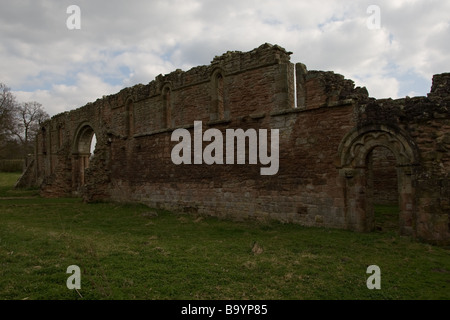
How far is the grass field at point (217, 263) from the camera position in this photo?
466cm

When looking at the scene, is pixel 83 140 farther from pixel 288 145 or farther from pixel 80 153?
pixel 288 145

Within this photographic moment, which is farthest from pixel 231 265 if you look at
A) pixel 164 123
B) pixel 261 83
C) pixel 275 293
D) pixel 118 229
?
pixel 164 123

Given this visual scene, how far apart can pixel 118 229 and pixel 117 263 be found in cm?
405

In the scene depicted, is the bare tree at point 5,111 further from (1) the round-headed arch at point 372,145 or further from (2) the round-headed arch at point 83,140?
(1) the round-headed arch at point 372,145

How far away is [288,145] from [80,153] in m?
18.6

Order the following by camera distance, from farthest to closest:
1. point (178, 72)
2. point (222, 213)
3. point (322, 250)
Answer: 1. point (178, 72)
2. point (222, 213)
3. point (322, 250)

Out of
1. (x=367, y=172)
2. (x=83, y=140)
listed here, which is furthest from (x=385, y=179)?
(x=83, y=140)

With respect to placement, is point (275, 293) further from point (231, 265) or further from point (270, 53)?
point (270, 53)

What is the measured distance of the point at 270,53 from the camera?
1083 cm

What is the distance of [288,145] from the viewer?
10.2 m

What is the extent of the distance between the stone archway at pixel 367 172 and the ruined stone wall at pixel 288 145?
3 centimetres

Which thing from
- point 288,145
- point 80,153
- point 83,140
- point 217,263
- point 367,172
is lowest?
point 217,263
